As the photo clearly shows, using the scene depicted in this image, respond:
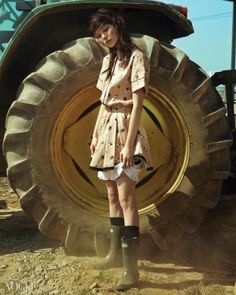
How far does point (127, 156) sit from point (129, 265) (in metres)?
0.68

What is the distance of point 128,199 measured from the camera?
11.2 feet

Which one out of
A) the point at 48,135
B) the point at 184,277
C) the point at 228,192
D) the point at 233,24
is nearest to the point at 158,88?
the point at 48,135

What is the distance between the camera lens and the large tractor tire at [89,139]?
3768 mm

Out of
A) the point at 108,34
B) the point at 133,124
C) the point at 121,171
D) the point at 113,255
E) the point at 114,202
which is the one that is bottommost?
the point at 113,255

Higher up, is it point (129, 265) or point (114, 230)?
point (114, 230)

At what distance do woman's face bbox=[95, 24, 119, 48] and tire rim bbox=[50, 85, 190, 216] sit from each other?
56 cm

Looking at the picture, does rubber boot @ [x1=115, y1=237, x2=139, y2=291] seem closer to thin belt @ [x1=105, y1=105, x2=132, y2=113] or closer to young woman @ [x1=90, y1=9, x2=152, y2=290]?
young woman @ [x1=90, y1=9, x2=152, y2=290]

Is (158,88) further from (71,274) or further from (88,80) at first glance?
(71,274)

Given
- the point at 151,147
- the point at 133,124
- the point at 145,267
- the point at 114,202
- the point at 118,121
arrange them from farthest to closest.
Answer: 1. the point at 151,147
2. the point at 145,267
3. the point at 114,202
4. the point at 118,121
5. the point at 133,124

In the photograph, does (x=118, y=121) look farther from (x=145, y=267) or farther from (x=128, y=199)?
(x=145, y=267)

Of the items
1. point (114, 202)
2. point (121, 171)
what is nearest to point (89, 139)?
point (114, 202)

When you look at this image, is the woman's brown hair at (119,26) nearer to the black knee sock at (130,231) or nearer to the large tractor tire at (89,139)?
the large tractor tire at (89,139)

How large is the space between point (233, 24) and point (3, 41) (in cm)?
351

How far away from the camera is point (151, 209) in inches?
152
